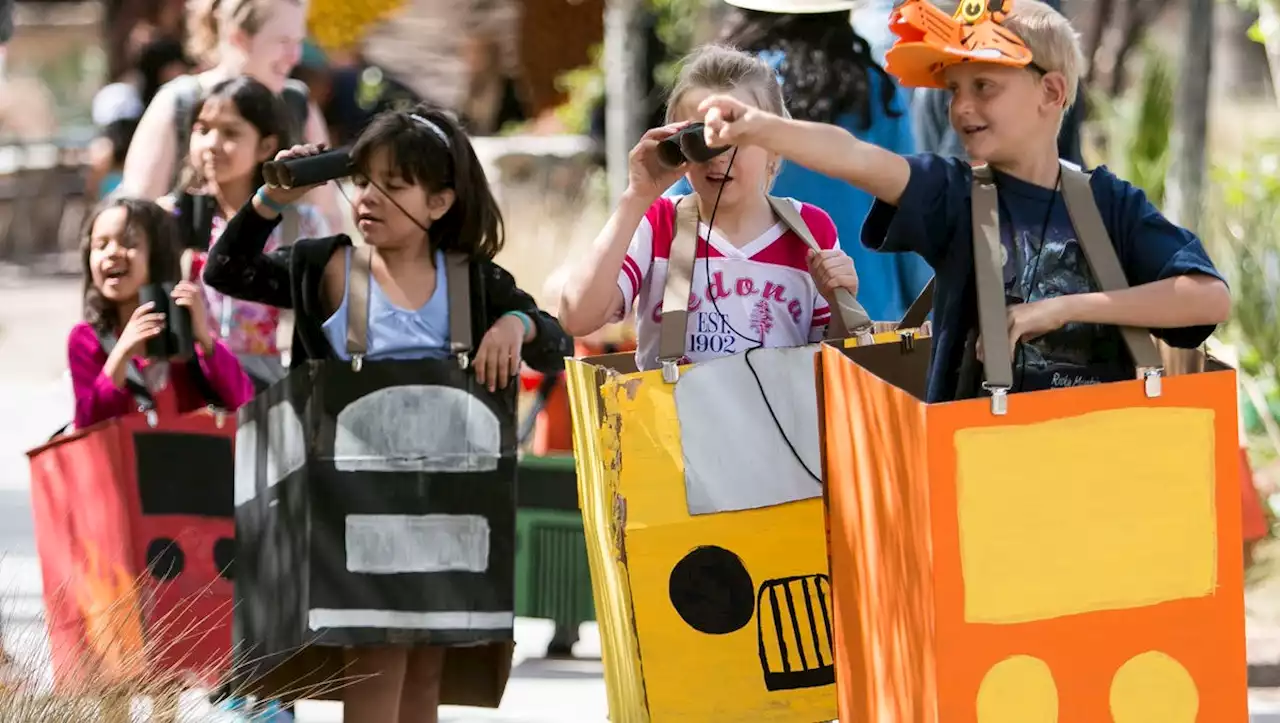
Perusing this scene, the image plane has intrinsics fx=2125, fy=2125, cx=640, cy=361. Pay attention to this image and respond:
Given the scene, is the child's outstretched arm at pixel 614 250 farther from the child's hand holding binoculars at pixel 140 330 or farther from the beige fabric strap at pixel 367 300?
the child's hand holding binoculars at pixel 140 330

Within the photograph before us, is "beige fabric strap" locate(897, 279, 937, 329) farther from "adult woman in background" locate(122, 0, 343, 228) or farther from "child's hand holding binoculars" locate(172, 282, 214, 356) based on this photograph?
"adult woman in background" locate(122, 0, 343, 228)

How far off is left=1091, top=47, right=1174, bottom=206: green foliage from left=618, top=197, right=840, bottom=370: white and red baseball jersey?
23.6 feet

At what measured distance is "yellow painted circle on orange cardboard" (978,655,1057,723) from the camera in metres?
3.08

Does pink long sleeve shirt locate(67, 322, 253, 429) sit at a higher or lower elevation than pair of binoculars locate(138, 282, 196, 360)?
lower

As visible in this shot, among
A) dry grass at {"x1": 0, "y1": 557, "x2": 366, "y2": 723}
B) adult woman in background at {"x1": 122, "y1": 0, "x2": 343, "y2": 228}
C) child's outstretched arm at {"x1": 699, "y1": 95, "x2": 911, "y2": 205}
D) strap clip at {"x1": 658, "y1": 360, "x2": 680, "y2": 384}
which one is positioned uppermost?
adult woman in background at {"x1": 122, "y1": 0, "x2": 343, "y2": 228}

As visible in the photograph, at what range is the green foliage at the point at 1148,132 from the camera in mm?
11023

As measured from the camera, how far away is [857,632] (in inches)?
134

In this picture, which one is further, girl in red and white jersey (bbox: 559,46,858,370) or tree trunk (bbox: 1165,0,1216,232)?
tree trunk (bbox: 1165,0,1216,232)

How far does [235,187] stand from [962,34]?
2404 millimetres

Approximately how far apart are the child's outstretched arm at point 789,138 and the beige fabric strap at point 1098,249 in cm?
38

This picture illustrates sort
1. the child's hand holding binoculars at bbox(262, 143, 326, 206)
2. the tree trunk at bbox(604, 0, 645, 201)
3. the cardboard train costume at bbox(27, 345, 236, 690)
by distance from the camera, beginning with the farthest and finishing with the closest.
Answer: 1. the tree trunk at bbox(604, 0, 645, 201)
2. the cardboard train costume at bbox(27, 345, 236, 690)
3. the child's hand holding binoculars at bbox(262, 143, 326, 206)

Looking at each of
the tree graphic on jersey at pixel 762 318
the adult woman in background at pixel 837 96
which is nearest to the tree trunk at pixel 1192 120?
the adult woman in background at pixel 837 96

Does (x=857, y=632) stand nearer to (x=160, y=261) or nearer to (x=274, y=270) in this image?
(x=274, y=270)

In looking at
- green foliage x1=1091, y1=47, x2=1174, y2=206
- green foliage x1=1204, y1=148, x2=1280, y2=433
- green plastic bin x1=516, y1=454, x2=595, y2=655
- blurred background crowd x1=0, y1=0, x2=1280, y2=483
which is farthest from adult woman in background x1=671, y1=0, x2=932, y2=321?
green foliage x1=1091, y1=47, x2=1174, y2=206
